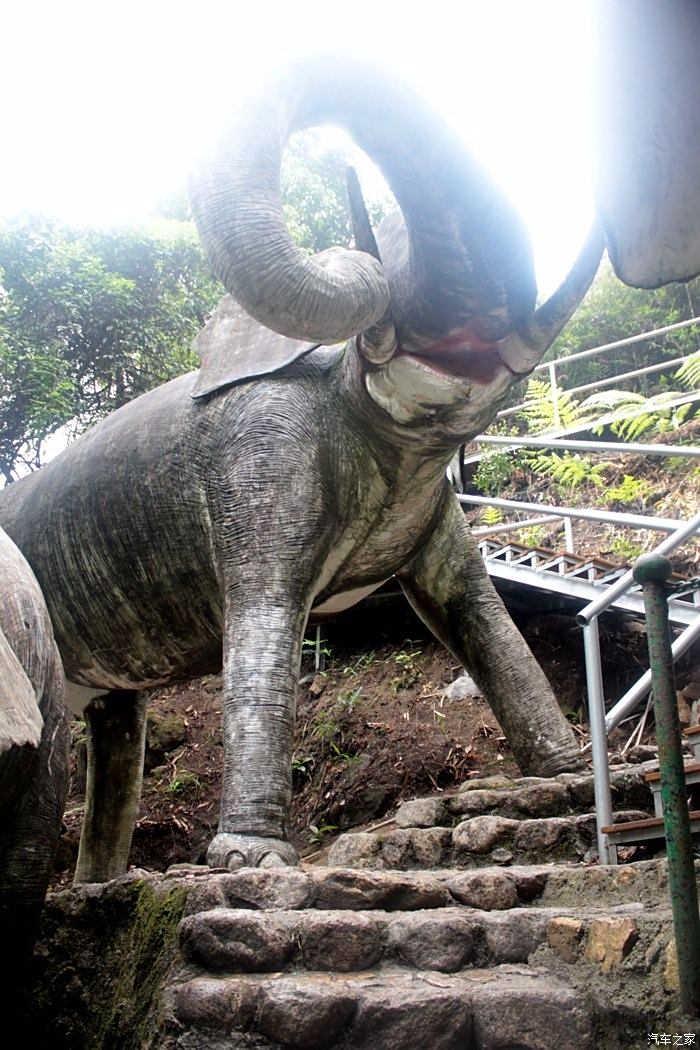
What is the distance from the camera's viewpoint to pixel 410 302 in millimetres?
3840

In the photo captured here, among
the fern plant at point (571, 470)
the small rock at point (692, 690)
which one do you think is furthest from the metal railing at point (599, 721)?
the fern plant at point (571, 470)

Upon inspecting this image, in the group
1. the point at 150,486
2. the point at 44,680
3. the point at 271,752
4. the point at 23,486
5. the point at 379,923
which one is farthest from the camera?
the point at 23,486

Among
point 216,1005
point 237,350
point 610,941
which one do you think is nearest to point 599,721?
point 610,941

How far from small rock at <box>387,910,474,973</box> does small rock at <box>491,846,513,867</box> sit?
0.80 m

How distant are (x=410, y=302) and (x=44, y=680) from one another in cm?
181

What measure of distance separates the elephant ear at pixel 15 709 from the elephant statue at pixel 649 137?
4.92 feet

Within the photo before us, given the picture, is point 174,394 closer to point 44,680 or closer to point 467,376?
point 467,376

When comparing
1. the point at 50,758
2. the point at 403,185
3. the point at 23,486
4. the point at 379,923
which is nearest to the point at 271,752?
the point at 50,758

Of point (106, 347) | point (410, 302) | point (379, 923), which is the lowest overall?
point (379, 923)

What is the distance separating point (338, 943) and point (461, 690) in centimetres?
490

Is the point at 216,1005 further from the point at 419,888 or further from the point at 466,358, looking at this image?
the point at 466,358

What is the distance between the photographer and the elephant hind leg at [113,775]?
5707 mm

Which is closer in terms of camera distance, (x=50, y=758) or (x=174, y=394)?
(x=50, y=758)

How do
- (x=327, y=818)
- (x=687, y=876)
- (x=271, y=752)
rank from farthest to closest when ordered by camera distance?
(x=327, y=818)
(x=271, y=752)
(x=687, y=876)
